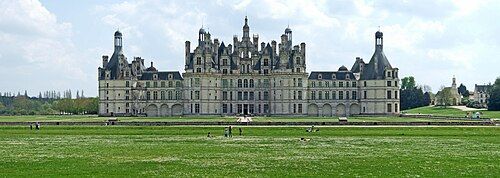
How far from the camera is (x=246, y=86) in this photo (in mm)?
124000

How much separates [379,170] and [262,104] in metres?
97.7

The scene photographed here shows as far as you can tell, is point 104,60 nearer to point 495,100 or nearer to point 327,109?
point 327,109

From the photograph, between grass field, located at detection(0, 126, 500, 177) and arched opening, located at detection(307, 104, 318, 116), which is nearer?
grass field, located at detection(0, 126, 500, 177)

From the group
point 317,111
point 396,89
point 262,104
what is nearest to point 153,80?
point 262,104

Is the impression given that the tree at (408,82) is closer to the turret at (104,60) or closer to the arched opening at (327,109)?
the arched opening at (327,109)

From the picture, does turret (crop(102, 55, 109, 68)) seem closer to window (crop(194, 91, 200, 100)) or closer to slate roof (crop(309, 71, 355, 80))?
window (crop(194, 91, 200, 100))

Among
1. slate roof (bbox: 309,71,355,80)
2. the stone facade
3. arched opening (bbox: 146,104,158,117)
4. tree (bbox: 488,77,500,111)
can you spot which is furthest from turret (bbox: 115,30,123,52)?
tree (bbox: 488,77,500,111)

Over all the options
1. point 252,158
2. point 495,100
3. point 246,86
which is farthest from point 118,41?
point 252,158

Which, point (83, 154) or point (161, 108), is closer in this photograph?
point (83, 154)

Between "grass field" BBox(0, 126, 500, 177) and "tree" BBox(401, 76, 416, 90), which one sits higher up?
"tree" BBox(401, 76, 416, 90)

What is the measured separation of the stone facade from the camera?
401ft

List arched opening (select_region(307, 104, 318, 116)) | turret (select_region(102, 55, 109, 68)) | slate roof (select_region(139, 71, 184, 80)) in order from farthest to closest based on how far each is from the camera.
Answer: turret (select_region(102, 55, 109, 68)) < slate roof (select_region(139, 71, 184, 80)) < arched opening (select_region(307, 104, 318, 116))

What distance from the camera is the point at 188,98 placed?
121812 millimetres

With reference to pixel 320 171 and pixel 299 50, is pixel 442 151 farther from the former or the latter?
pixel 299 50
